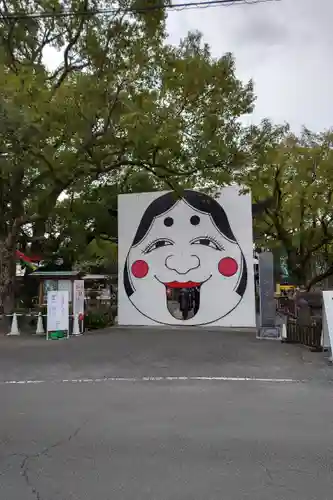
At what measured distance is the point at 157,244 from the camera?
18141mm

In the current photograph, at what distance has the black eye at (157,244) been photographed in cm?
1800

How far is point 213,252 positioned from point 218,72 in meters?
6.14

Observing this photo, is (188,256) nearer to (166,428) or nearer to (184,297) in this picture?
(184,297)

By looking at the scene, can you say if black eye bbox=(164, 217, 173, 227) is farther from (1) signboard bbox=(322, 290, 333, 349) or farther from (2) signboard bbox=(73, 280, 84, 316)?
(1) signboard bbox=(322, 290, 333, 349)

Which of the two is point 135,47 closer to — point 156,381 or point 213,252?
point 213,252

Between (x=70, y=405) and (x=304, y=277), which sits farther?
(x=304, y=277)

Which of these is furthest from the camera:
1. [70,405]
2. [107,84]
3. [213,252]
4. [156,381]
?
[213,252]

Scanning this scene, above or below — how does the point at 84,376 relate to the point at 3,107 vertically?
below

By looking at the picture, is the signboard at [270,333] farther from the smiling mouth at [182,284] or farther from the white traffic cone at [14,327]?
the white traffic cone at [14,327]

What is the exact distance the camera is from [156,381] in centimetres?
899

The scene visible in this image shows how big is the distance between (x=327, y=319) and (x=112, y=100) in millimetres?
8192

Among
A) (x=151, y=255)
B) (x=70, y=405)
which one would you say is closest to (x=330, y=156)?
(x=151, y=255)

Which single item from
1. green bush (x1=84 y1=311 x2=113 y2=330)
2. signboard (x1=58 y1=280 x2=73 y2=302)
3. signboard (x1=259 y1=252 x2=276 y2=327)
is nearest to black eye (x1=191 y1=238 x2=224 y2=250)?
signboard (x1=259 y1=252 x2=276 y2=327)

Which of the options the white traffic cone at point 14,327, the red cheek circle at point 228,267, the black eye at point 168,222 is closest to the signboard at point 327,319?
the red cheek circle at point 228,267
